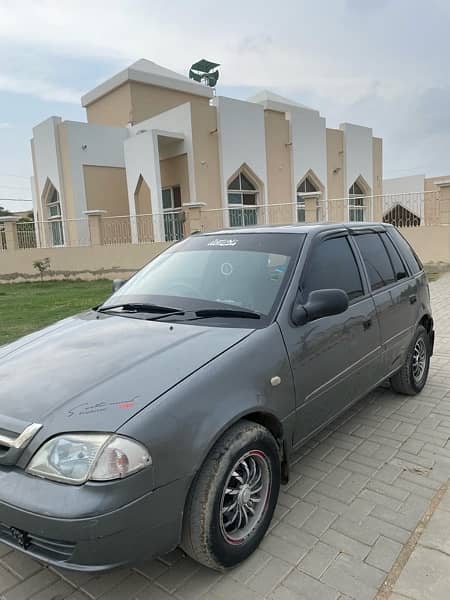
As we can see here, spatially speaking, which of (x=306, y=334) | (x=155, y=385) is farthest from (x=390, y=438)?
(x=155, y=385)

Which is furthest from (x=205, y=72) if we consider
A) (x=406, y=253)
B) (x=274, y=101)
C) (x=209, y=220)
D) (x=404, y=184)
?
(x=406, y=253)

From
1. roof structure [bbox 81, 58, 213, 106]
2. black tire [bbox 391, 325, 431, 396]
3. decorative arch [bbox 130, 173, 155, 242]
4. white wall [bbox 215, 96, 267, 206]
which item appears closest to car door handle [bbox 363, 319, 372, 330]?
black tire [bbox 391, 325, 431, 396]

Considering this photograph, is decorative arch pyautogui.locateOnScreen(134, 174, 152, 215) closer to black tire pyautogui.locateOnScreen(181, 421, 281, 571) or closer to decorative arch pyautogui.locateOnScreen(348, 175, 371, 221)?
decorative arch pyautogui.locateOnScreen(348, 175, 371, 221)

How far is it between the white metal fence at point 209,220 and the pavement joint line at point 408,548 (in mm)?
11773

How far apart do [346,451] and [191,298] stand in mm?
1734

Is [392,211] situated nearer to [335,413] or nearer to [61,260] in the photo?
[61,260]

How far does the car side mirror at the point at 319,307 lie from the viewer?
2920mm

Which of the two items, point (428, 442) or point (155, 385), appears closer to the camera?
point (155, 385)

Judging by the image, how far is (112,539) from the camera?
1938mm

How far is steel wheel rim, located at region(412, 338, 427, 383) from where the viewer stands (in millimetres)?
4698

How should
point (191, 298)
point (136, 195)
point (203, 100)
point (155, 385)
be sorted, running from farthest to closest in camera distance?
point (203, 100), point (136, 195), point (191, 298), point (155, 385)

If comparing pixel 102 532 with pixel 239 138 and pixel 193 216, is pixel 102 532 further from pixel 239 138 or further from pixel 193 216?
pixel 239 138

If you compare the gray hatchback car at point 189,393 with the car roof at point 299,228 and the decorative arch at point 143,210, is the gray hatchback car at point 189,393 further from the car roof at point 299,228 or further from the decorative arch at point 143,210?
the decorative arch at point 143,210

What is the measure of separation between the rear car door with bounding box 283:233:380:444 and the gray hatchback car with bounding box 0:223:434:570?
14mm
